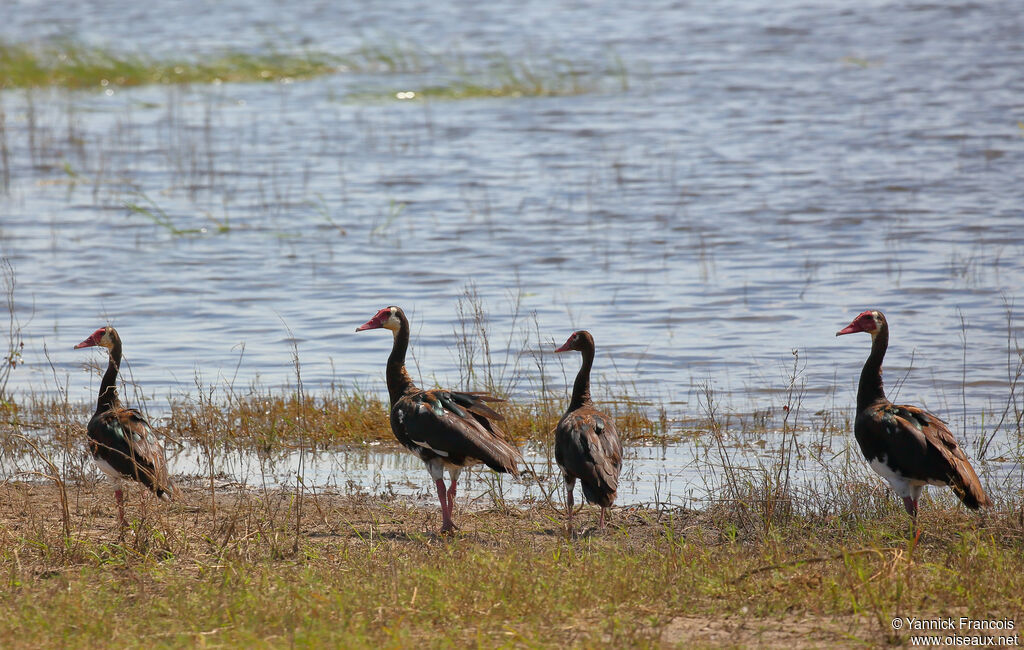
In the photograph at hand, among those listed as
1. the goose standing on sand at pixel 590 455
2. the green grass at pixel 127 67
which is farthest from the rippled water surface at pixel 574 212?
the goose standing on sand at pixel 590 455

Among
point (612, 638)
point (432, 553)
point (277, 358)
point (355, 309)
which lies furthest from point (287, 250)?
point (612, 638)

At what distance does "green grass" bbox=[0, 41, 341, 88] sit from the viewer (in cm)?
2836

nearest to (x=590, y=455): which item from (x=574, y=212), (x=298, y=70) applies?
(x=574, y=212)

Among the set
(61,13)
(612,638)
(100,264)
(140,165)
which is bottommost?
(612,638)

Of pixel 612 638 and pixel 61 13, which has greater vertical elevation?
pixel 61 13

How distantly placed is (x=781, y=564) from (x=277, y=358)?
691 centimetres

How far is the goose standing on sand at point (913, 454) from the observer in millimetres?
7078

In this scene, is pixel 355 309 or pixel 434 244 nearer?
pixel 355 309

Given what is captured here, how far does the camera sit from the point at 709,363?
11.7m

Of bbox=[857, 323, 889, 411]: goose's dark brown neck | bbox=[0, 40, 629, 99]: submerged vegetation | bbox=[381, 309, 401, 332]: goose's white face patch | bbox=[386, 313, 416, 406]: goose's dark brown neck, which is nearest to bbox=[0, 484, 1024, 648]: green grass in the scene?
bbox=[857, 323, 889, 411]: goose's dark brown neck

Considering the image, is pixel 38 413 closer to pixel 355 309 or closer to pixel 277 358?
pixel 277 358

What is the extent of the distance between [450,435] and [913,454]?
2.67 metres

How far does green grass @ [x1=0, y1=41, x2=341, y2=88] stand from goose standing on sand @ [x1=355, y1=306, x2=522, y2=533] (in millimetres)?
22389

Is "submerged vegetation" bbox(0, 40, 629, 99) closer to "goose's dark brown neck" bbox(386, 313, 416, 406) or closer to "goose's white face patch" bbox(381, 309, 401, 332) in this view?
"goose's white face patch" bbox(381, 309, 401, 332)
